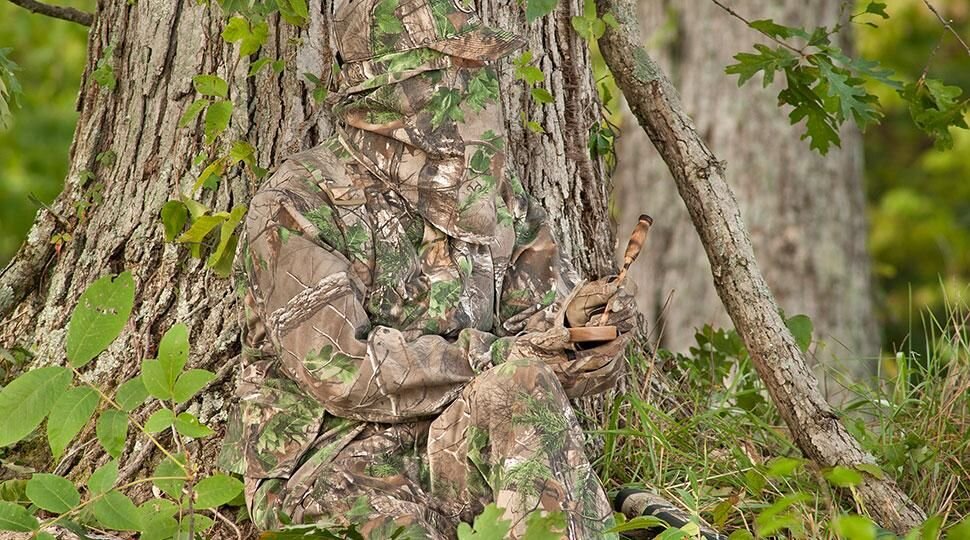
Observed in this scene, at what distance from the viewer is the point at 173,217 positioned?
3.54 m

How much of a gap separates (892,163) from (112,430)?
12.1 m

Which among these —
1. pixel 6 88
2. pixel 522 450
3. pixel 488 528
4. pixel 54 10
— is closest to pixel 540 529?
pixel 488 528

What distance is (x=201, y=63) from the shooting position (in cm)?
370

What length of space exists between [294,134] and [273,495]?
1.05 m

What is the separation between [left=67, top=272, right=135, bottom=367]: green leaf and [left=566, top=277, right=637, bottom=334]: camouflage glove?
2.98 ft

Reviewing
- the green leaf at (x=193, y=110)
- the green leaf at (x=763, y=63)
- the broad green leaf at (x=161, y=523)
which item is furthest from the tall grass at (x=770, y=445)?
the green leaf at (x=193, y=110)

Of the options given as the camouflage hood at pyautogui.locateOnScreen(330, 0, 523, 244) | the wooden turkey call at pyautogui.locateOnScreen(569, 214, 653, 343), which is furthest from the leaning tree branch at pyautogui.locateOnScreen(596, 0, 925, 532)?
the wooden turkey call at pyautogui.locateOnScreen(569, 214, 653, 343)

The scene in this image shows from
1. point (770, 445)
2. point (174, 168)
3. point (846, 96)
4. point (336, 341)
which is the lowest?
point (770, 445)

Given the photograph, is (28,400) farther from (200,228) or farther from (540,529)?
(540,529)

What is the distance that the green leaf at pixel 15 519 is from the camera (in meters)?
2.69

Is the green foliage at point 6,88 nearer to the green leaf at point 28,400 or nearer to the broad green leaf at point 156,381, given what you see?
the green leaf at point 28,400

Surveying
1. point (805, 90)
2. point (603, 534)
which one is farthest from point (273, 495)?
point (805, 90)

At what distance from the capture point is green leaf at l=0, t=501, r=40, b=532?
2.69 m

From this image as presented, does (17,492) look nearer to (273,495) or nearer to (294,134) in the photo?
(273,495)
